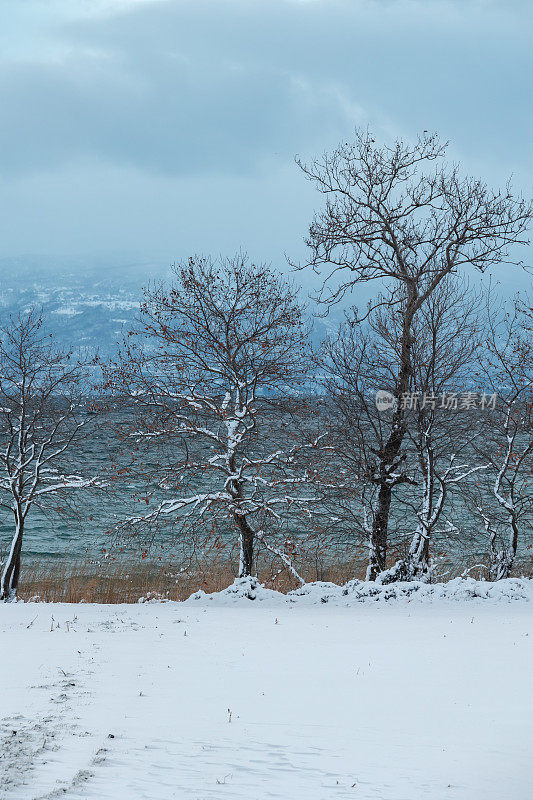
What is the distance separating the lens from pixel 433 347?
1583cm

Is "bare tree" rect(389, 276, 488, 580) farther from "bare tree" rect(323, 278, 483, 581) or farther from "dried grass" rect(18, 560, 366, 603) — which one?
"dried grass" rect(18, 560, 366, 603)

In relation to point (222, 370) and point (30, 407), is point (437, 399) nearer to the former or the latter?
point (222, 370)

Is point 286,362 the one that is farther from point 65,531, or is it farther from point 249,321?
point 65,531

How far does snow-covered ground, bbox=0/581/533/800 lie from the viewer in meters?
4.71

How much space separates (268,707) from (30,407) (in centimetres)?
1347

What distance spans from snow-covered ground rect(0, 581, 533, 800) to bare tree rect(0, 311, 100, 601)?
5070 mm

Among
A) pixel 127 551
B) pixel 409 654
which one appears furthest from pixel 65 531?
pixel 409 654

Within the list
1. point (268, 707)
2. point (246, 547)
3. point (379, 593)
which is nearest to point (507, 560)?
point (379, 593)

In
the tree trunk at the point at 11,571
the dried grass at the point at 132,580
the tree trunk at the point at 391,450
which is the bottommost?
the dried grass at the point at 132,580

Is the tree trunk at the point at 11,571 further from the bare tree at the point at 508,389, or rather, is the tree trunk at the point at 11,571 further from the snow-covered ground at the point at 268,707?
the bare tree at the point at 508,389

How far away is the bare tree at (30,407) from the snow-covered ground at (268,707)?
5070mm

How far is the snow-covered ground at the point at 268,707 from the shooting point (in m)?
4.71

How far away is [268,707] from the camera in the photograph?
6.65m
